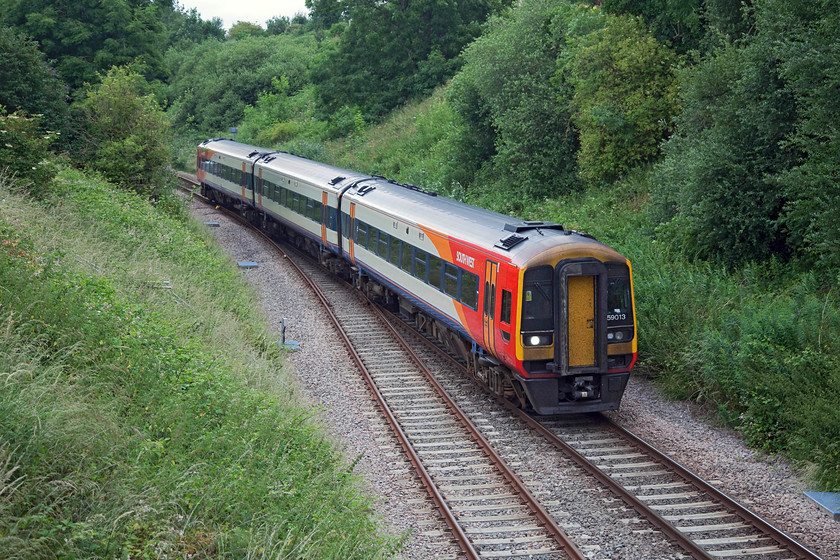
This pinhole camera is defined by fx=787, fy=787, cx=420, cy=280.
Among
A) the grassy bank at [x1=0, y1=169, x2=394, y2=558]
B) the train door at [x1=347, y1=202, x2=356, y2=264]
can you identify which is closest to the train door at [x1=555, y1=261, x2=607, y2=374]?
the grassy bank at [x1=0, y1=169, x2=394, y2=558]

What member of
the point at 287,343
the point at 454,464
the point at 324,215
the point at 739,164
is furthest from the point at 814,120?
the point at 324,215

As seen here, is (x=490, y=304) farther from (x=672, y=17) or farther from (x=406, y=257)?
(x=672, y=17)

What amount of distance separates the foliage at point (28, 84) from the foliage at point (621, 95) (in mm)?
16020

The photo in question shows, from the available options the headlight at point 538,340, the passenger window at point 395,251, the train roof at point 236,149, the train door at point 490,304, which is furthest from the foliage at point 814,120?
the train roof at point 236,149

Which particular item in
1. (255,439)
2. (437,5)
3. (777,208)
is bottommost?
(255,439)

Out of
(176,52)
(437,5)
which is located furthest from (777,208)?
(176,52)

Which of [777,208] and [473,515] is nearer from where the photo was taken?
[473,515]

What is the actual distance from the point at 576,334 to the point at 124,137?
18.5 meters

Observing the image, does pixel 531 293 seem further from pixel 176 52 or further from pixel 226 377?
pixel 176 52

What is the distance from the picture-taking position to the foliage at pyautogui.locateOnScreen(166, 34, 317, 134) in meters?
60.9

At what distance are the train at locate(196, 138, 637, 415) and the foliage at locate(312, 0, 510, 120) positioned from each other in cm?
2703

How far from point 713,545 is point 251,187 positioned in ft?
83.8

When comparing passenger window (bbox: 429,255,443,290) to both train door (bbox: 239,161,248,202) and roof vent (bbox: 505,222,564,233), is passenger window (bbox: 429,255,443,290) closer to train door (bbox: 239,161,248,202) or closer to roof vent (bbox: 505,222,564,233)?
roof vent (bbox: 505,222,564,233)

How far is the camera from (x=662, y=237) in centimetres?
1844
